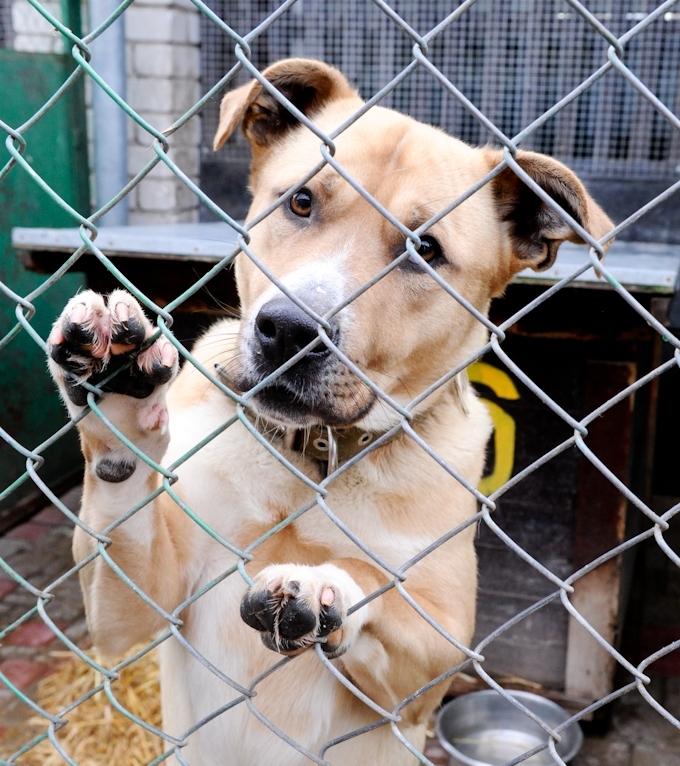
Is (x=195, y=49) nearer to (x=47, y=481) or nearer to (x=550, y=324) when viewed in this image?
(x=47, y=481)

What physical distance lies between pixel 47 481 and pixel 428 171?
3.83m

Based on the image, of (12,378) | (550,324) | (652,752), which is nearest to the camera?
(550,324)

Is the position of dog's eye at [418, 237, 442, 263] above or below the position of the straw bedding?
above

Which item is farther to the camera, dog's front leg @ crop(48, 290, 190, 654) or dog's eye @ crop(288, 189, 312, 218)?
dog's eye @ crop(288, 189, 312, 218)

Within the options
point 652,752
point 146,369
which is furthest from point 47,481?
point 146,369

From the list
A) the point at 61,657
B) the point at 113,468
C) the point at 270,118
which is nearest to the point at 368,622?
the point at 113,468

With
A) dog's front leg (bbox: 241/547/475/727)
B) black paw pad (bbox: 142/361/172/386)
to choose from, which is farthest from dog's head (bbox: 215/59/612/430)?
dog's front leg (bbox: 241/547/475/727)

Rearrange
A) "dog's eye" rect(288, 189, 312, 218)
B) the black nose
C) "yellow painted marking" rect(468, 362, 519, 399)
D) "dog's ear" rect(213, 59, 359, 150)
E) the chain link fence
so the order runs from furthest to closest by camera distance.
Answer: "yellow painted marking" rect(468, 362, 519, 399), "dog's ear" rect(213, 59, 359, 150), "dog's eye" rect(288, 189, 312, 218), the black nose, the chain link fence

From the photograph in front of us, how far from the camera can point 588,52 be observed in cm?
532

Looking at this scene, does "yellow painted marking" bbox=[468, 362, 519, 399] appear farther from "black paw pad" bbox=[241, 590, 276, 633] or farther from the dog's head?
"black paw pad" bbox=[241, 590, 276, 633]

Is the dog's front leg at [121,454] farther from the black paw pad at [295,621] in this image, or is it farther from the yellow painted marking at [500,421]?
the yellow painted marking at [500,421]

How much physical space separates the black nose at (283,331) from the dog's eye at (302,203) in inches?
19.7

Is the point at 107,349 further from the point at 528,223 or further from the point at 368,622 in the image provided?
the point at 528,223

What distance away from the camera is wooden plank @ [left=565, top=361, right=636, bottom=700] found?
124 inches
